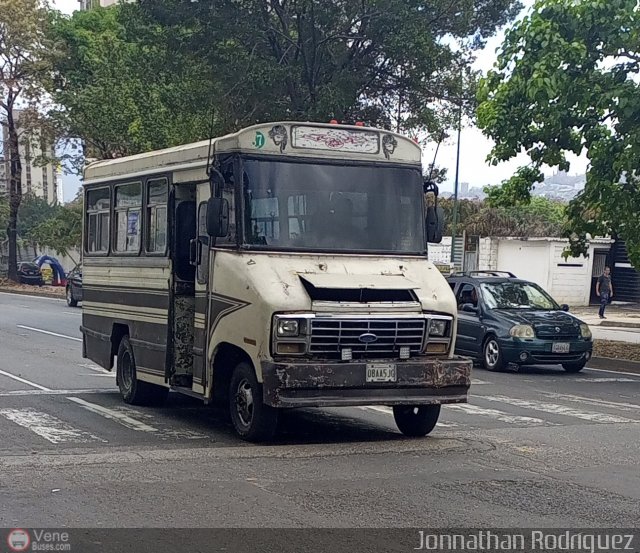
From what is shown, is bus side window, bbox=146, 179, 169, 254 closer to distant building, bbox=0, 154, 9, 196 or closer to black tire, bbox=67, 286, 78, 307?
black tire, bbox=67, 286, 78, 307

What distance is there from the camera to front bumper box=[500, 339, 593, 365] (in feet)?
57.3

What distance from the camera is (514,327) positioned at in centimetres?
1758

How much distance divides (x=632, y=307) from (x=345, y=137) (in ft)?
105

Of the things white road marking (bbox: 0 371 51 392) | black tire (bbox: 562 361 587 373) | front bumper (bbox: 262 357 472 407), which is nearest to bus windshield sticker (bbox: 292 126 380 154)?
front bumper (bbox: 262 357 472 407)

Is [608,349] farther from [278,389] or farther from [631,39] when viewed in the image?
[278,389]

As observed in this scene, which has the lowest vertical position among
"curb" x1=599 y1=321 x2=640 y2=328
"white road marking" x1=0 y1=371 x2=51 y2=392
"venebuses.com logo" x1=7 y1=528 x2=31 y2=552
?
"venebuses.com logo" x1=7 y1=528 x2=31 y2=552

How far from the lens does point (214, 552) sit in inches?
239

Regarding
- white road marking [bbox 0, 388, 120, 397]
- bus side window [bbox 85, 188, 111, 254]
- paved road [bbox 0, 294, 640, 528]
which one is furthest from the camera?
white road marking [bbox 0, 388, 120, 397]

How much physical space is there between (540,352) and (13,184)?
129 ft

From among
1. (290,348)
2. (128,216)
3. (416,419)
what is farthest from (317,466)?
(128,216)

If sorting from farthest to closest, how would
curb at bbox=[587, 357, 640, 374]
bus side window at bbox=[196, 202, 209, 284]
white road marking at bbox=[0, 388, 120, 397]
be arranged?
1. curb at bbox=[587, 357, 640, 374]
2. white road marking at bbox=[0, 388, 120, 397]
3. bus side window at bbox=[196, 202, 209, 284]

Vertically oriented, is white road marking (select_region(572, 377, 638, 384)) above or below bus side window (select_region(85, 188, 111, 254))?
below

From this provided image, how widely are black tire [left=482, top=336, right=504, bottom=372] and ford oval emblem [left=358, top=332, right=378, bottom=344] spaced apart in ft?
29.0

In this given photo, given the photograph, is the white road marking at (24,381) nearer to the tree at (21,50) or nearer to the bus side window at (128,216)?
the bus side window at (128,216)
